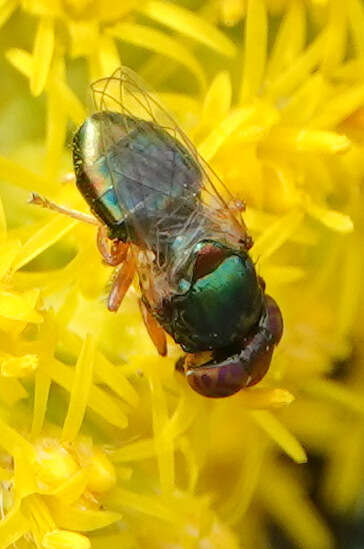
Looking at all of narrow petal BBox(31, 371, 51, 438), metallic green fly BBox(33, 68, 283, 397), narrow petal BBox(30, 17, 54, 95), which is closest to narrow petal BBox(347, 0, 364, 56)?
metallic green fly BBox(33, 68, 283, 397)

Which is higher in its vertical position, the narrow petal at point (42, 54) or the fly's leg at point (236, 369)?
the narrow petal at point (42, 54)

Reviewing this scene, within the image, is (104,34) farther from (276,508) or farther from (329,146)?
(276,508)

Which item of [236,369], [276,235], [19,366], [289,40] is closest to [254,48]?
[289,40]

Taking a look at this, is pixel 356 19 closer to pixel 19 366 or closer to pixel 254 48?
pixel 254 48

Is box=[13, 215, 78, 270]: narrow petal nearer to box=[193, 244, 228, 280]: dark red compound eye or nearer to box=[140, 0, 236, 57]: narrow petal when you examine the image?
box=[193, 244, 228, 280]: dark red compound eye

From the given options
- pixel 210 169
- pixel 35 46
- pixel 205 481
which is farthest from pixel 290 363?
pixel 35 46

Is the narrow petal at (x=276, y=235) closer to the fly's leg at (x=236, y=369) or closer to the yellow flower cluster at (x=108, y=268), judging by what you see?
the yellow flower cluster at (x=108, y=268)

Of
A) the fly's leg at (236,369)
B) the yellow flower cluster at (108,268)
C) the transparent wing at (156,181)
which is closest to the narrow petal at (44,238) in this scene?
the yellow flower cluster at (108,268)
